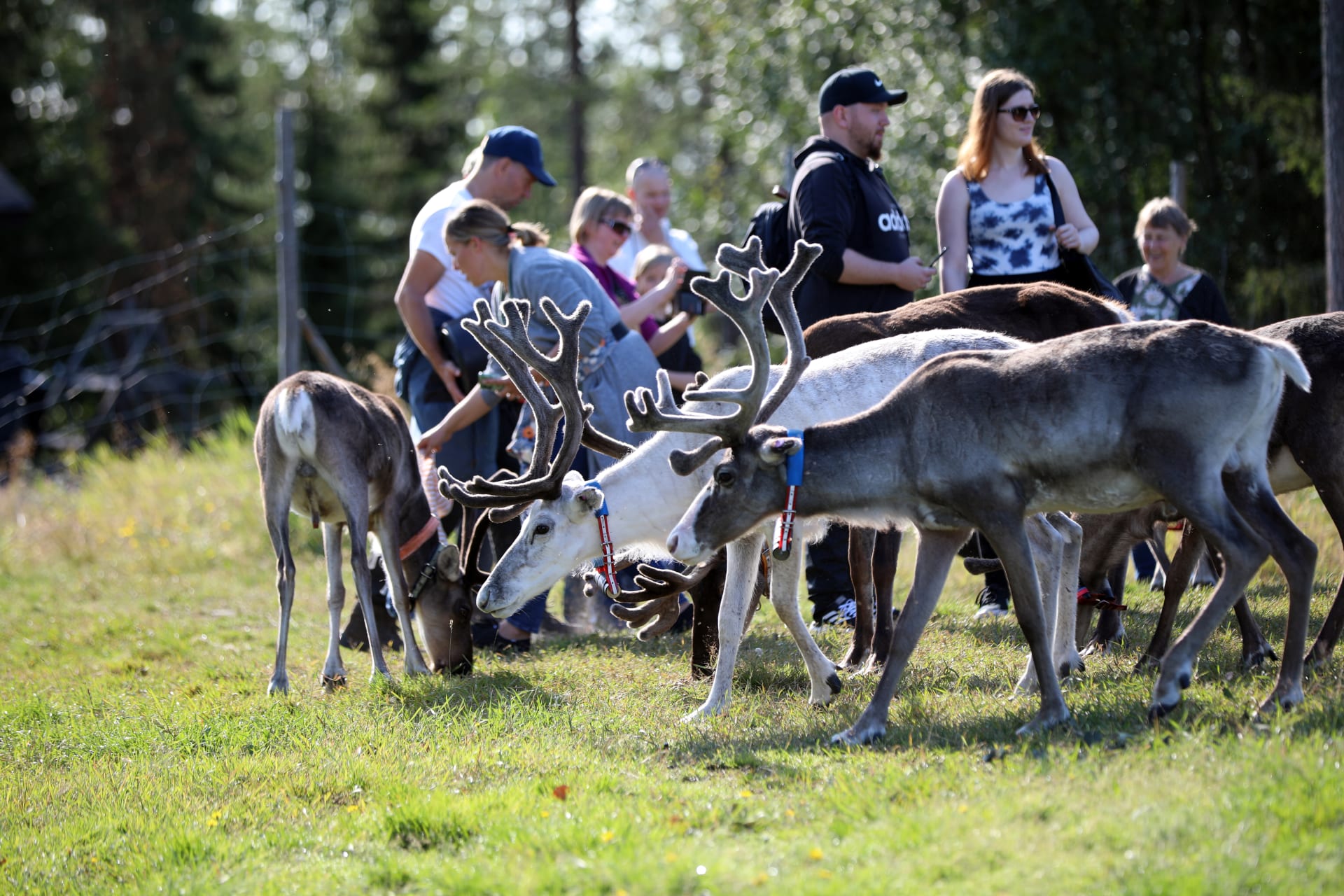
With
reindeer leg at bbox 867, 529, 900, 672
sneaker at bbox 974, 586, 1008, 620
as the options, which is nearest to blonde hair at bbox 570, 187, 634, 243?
reindeer leg at bbox 867, 529, 900, 672

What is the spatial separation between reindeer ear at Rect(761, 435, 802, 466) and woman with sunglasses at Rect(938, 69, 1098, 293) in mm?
2488

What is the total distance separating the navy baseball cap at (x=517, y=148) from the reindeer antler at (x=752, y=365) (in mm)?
3171

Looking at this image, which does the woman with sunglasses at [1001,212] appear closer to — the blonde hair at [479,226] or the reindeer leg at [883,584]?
the reindeer leg at [883,584]

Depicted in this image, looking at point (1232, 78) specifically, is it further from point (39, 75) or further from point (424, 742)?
point (39, 75)

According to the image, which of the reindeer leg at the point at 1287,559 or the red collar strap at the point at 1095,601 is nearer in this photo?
the reindeer leg at the point at 1287,559

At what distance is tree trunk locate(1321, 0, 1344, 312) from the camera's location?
952cm

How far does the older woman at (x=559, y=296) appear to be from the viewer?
24.2 ft

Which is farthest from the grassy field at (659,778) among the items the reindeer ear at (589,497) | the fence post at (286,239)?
the fence post at (286,239)

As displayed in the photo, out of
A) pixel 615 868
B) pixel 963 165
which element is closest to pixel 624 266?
pixel 963 165

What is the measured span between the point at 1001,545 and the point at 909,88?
41.3ft

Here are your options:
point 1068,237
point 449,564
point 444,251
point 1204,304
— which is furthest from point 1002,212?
point 449,564

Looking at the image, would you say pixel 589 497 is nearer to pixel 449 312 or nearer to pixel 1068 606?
pixel 1068 606

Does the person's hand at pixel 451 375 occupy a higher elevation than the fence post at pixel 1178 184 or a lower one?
lower

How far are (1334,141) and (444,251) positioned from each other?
20.7 ft
